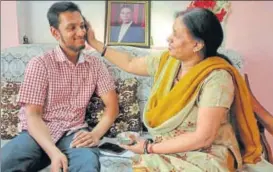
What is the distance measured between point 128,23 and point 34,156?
1.02 meters

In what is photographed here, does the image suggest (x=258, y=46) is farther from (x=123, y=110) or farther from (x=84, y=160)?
(x=84, y=160)

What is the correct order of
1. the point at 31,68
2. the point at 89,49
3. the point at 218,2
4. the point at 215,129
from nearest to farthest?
the point at 215,129 → the point at 31,68 → the point at 89,49 → the point at 218,2

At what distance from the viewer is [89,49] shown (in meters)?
1.71

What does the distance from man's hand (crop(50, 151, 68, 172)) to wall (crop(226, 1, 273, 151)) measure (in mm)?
751

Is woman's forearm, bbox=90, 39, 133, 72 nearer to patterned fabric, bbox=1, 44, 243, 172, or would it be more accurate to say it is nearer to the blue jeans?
patterned fabric, bbox=1, 44, 243, 172

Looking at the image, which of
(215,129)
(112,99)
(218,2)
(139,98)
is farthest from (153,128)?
(218,2)

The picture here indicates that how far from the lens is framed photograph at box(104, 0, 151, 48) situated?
6.66 ft

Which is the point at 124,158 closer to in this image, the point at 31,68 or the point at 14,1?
the point at 31,68

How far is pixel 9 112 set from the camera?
164 cm

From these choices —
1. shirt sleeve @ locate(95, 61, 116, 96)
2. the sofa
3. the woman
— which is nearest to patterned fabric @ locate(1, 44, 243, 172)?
the sofa

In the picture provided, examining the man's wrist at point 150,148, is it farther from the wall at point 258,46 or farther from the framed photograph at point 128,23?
the framed photograph at point 128,23

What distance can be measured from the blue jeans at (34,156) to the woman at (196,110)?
18cm

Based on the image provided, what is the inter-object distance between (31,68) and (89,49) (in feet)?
1.15

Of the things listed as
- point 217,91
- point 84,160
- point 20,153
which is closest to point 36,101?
point 20,153
